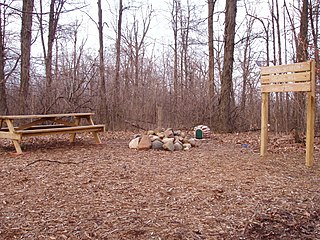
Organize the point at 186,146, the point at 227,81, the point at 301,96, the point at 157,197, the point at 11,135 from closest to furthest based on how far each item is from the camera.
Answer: the point at 157,197 → the point at 11,135 → the point at 186,146 → the point at 301,96 → the point at 227,81

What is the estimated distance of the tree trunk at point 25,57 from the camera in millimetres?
9266

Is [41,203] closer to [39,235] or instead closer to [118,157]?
[39,235]

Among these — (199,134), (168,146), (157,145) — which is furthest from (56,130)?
(199,134)

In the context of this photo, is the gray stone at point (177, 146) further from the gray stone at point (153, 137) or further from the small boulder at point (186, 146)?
the gray stone at point (153, 137)

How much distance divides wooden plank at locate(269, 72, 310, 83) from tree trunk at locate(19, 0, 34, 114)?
263 inches

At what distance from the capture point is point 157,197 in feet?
10.8

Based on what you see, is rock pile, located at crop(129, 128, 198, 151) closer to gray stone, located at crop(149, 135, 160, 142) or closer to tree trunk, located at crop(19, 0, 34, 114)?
gray stone, located at crop(149, 135, 160, 142)

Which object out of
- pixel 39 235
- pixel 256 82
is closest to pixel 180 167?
pixel 39 235

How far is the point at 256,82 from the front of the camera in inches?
464

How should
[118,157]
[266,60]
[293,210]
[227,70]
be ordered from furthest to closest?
[266,60] < [227,70] < [118,157] < [293,210]

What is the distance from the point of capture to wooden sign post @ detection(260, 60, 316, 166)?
15.7 ft

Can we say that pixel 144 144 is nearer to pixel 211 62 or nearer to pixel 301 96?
pixel 301 96

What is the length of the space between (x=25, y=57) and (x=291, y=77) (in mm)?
7224

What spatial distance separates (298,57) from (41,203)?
698 cm
